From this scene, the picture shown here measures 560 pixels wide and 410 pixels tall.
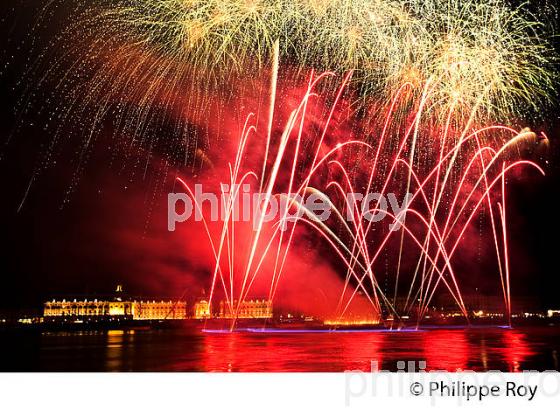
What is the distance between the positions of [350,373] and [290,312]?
193 ft

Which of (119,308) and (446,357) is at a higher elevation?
(446,357)

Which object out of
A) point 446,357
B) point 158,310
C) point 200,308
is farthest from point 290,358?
point 158,310

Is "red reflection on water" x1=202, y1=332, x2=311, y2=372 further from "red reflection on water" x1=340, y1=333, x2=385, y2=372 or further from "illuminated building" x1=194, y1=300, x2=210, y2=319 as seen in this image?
"illuminated building" x1=194, y1=300, x2=210, y2=319

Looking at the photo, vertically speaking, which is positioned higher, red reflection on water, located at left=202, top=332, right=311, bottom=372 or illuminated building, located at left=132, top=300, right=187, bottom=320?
red reflection on water, located at left=202, top=332, right=311, bottom=372

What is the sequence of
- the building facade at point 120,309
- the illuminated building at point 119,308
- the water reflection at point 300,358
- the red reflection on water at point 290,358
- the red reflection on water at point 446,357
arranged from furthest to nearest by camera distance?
the illuminated building at point 119,308 → the building facade at point 120,309 → the water reflection at point 300,358 → the red reflection on water at point 290,358 → the red reflection on water at point 446,357

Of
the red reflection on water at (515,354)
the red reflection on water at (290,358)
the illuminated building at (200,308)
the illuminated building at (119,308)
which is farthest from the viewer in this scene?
the illuminated building at (119,308)

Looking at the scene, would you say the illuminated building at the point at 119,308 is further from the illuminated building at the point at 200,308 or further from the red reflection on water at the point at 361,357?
the red reflection on water at the point at 361,357

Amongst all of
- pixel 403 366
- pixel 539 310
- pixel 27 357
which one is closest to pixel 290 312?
pixel 539 310

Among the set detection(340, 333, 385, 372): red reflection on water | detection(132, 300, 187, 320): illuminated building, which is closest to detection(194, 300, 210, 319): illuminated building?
detection(132, 300, 187, 320): illuminated building

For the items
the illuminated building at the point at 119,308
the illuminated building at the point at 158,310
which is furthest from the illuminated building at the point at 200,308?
the illuminated building at the point at 119,308

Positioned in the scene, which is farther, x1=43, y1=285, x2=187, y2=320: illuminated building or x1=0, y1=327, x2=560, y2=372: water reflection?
x1=43, y1=285, x2=187, y2=320: illuminated building

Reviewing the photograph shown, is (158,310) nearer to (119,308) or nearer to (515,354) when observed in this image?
(119,308)
